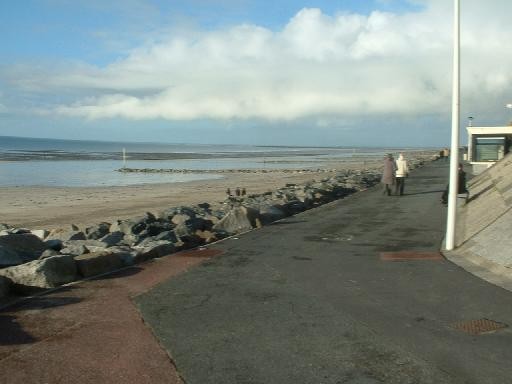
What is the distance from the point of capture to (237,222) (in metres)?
14.4

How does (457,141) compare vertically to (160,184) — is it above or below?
above

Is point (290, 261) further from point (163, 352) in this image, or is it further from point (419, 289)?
point (163, 352)

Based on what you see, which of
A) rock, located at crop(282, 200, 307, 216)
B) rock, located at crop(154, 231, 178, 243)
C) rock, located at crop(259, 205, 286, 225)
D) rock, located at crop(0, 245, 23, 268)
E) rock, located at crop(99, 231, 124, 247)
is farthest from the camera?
rock, located at crop(282, 200, 307, 216)

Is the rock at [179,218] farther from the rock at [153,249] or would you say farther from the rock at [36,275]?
the rock at [36,275]

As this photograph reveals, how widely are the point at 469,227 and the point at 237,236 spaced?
4.94 meters

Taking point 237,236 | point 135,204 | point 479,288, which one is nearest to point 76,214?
point 135,204

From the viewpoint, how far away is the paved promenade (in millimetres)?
5082

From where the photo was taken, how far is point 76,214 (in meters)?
22.2

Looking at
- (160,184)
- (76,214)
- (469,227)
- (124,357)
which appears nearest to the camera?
(124,357)

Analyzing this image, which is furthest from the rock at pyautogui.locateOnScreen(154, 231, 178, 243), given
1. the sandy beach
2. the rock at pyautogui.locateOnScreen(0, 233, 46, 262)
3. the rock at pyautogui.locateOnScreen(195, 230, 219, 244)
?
the sandy beach

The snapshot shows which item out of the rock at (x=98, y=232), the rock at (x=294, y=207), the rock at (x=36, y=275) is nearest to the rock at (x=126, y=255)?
the rock at (x=36, y=275)

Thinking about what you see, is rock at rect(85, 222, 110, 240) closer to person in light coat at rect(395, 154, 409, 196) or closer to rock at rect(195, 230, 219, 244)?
rock at rect(195, 230, 219, 244)

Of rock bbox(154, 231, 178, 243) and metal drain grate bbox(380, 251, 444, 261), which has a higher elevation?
rock bbox(154, 231, 178, 243)

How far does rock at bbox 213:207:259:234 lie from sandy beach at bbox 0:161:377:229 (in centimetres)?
683
